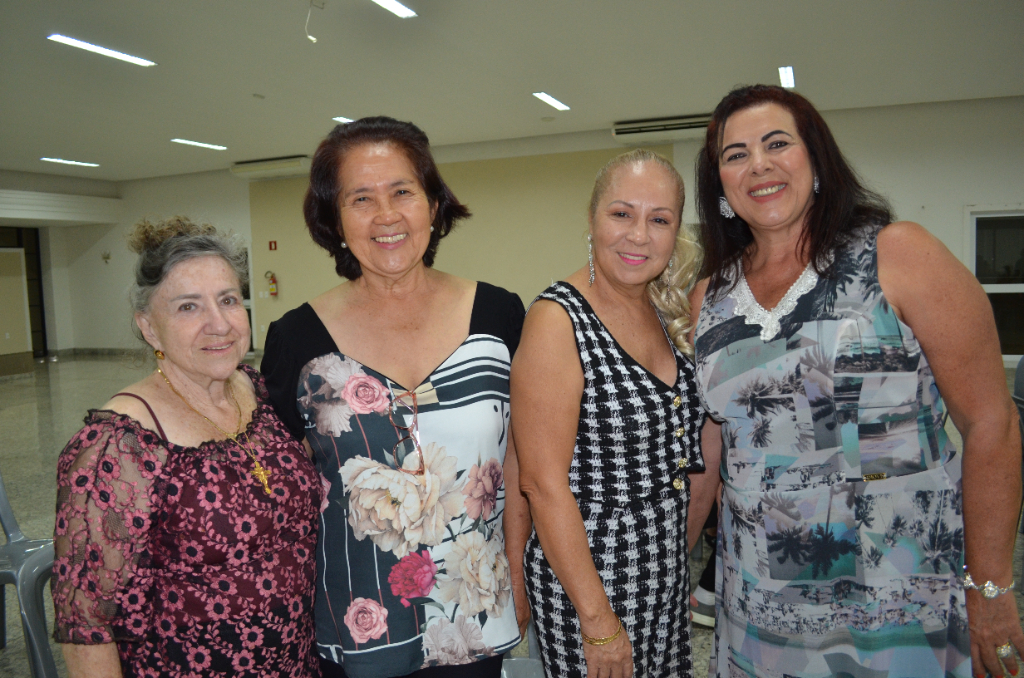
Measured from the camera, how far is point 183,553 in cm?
141

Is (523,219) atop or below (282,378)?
atop

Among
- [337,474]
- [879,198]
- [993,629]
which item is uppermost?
[879,198]

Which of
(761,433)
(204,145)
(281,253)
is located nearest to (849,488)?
(761,433)

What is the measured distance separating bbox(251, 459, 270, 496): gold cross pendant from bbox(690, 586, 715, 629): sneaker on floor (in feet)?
7.50

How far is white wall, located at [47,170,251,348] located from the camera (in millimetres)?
15398

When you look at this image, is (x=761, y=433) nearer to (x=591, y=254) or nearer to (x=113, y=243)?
(x=591, y=254)

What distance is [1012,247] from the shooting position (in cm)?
1009

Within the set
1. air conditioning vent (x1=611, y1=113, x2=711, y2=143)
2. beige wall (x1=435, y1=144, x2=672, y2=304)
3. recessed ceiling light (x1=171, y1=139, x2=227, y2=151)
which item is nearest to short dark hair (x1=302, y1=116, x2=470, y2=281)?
air conditioning vent (x1=611, y1=113, x2=711, y2=143)

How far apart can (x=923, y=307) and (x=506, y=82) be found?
25.9 feet

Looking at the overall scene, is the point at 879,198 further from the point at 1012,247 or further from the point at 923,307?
the point at 1012,247

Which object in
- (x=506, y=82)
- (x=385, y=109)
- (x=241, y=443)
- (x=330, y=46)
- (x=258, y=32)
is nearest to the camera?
(x=241, y=443)

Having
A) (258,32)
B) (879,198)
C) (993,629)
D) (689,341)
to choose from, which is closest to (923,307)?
(879,198)

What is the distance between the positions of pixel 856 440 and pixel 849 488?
11 centimetres

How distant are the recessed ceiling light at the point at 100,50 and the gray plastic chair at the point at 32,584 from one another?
5.90m
